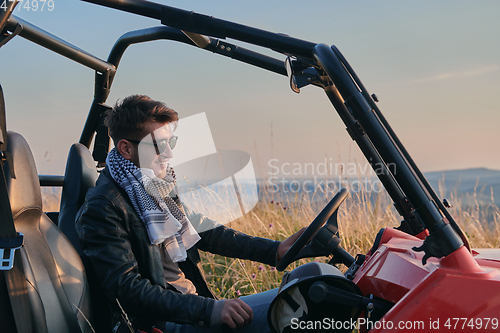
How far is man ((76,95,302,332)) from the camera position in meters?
1.69

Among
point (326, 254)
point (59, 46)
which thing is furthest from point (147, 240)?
point (59, 46)

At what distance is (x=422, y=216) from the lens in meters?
1.25

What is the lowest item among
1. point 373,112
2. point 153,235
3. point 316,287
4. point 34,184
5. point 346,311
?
point 346,311

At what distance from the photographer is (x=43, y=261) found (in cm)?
167

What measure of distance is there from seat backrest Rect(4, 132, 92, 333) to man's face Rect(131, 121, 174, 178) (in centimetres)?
46

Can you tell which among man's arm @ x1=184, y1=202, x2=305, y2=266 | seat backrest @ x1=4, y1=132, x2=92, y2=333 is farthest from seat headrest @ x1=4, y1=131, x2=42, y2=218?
man's arm @ x1=184, y1=202, x2=305, y2=266

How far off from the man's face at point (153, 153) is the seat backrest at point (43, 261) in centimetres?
46

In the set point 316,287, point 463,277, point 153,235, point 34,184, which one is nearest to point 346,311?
point 316,287

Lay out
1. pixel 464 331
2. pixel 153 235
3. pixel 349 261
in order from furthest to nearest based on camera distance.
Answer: pixel 349 261, pixel 153 235, pixel 464 331

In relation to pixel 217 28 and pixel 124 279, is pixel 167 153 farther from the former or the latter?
pixel 217 28

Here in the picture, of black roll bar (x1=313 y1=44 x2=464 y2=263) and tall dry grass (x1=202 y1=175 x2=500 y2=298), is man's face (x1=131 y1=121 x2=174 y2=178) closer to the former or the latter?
black roll bar (x1=313 y1=44 x2=464 y2=263)

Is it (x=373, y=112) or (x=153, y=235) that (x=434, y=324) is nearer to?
(x=373, y=112)

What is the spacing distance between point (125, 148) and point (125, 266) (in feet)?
2.02

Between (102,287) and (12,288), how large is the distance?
343 millimetres
